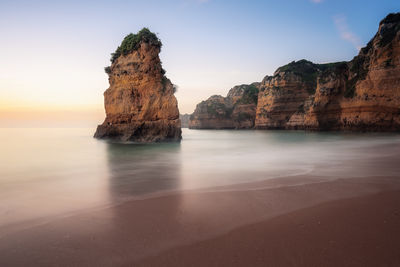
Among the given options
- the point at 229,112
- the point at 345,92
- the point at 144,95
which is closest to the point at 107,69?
the point at 144,95

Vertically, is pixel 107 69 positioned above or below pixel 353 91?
above

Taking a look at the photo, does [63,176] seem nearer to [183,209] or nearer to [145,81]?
[183,209]

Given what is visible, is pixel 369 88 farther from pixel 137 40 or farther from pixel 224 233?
pixel 224 233

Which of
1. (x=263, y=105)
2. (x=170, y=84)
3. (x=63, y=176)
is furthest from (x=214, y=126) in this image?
(x=63, y=176)

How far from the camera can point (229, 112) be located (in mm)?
90438

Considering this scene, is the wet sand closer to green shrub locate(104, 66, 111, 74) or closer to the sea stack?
the sea stack

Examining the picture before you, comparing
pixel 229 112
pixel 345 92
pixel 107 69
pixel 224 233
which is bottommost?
pixel 224 233

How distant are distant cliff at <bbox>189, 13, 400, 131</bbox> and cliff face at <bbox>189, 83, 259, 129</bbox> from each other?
14925 millimetres

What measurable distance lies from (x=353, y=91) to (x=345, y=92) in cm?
304

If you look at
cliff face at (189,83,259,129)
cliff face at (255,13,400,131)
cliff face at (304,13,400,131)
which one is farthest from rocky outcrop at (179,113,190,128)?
cliff face at (304,13,400,131)

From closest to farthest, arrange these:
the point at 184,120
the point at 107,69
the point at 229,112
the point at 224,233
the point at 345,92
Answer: the point at 224,233
the point at 107,69
the point at 345,92
the point at 229,112
the point at 184,120

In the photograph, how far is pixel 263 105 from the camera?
211 feet

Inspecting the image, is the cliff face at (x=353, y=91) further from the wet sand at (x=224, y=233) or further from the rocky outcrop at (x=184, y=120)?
the rocky outcrop at (x=184, y=120)

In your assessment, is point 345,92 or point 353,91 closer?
point 353,91
